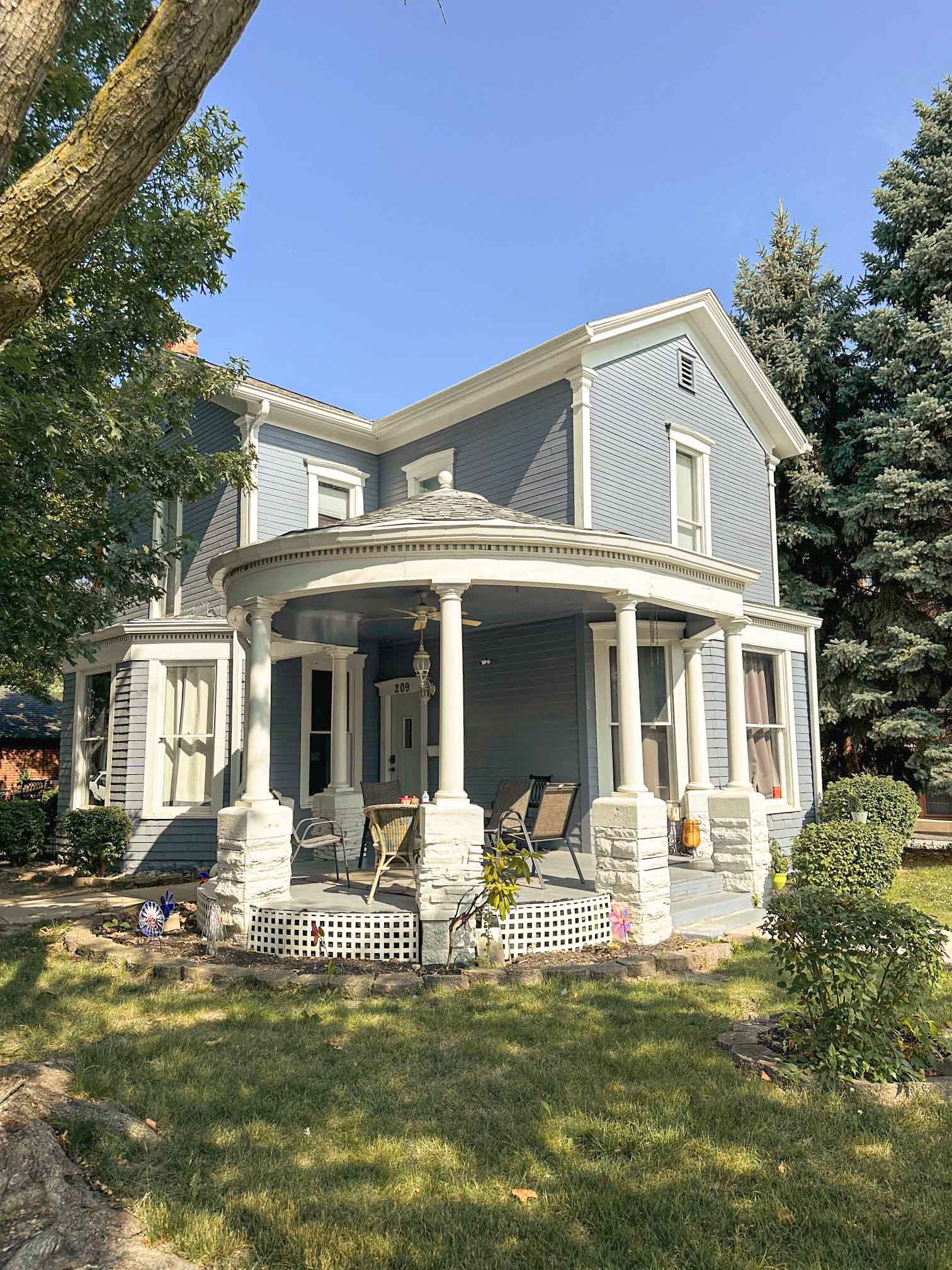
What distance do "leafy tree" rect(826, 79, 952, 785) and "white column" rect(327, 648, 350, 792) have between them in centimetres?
984

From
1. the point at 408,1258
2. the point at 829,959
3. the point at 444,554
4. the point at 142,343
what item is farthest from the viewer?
the point at 142,343

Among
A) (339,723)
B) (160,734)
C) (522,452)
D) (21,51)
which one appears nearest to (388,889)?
(339,723)

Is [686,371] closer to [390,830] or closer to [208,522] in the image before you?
[208,522]

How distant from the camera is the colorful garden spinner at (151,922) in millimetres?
7383

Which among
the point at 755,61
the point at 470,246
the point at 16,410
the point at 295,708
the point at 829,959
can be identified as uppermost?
the point at 470,246

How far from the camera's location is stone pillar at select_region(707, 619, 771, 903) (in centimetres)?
870

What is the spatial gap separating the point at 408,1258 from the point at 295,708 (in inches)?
374

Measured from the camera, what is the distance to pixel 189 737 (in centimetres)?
1172

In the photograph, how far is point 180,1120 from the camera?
12.3ft

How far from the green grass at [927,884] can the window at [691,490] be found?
16.7 feet

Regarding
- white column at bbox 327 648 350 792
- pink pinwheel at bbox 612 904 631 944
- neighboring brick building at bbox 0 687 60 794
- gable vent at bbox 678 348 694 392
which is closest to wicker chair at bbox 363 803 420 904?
pink pinwheel at bbox 612 904 631 944

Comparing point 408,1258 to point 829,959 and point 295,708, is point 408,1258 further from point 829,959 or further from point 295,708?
point 295,708

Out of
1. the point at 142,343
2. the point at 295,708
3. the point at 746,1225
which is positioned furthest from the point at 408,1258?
the point at 295,708

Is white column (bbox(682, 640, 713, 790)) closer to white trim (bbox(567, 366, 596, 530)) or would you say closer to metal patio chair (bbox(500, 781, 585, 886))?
white trim (bbox(567, 366, 596, 530))
